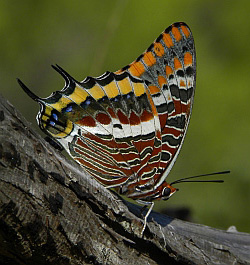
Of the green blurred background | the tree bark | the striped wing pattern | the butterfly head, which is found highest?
the green blurred background

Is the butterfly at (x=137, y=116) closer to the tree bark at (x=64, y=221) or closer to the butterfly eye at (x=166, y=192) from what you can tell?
the butterfly eye at (x=166, y=192)

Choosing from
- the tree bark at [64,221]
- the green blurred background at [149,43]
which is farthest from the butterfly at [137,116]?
the green blurred background at [149,43]

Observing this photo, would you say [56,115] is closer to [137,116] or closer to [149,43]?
[137,116]

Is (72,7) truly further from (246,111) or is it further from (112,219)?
(112,219)

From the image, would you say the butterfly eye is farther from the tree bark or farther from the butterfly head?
the butterfly head

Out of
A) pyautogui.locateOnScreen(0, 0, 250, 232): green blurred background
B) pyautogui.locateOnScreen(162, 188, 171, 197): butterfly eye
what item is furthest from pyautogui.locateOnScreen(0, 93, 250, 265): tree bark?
pyautogui.locateOnScreen(0, 0, 250, 232): green blurred background

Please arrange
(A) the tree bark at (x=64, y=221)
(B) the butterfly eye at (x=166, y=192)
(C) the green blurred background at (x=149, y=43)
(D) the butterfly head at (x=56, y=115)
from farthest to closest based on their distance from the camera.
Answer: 1. (C) the green blurred background at (x=149, y=43)
2. (B) the butterfly eye at (x=166, y=192)
3. (D) the butterfly head at (x=56, y=115)
4. (A) the tree bark at (x=64, y=221)
